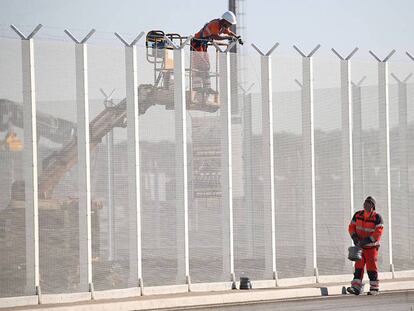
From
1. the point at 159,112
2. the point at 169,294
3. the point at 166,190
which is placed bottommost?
the point at 169,294

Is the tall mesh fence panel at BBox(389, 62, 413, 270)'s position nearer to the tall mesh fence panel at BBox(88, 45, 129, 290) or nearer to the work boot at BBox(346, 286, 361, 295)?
the work boot at BBox(346, 286, 361, 295)

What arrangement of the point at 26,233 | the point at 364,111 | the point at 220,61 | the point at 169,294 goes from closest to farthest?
the point at 26,233, the point at 169,294, the point at 220,61, the point at 364,111

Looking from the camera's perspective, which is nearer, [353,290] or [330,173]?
[353,290]

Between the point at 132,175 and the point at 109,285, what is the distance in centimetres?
178

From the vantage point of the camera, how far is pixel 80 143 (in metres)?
18.7

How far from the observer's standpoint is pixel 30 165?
59.5ft

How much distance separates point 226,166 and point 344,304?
3.36 m

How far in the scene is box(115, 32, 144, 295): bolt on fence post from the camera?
19.2m

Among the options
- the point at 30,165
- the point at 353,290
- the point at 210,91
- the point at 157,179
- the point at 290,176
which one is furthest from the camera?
the point at 290,176

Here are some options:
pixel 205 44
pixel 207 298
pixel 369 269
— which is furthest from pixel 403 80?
pixel 207 298

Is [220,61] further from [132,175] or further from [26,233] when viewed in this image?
[26,233]

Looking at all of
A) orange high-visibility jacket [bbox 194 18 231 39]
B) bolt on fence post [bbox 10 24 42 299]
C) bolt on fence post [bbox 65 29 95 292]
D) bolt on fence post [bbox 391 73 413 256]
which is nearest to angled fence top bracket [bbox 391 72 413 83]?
bolt on fence post [bbox 391 73 413 256]

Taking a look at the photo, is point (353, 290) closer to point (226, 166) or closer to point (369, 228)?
point (369, 228)

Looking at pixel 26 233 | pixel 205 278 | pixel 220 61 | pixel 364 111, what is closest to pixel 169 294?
pixel 205 278
